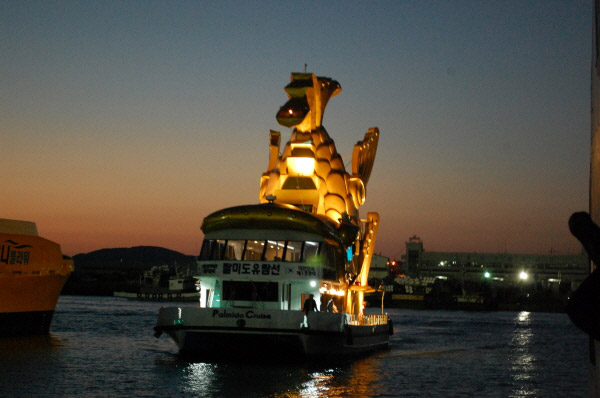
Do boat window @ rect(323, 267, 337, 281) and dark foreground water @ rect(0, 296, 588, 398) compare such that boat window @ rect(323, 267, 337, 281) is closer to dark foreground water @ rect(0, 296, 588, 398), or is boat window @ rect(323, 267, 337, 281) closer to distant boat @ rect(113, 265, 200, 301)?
dark foreground water @ rect(0, 296, 588, 398)

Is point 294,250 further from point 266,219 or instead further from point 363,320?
point 363,320

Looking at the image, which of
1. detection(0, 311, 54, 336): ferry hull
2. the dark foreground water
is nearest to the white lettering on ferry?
the dark foreground water

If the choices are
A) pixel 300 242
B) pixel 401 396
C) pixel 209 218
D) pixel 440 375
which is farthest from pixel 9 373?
pixel 440 375

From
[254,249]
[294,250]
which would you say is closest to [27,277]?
[254,249]

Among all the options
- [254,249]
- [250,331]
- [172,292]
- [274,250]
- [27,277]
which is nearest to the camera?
[250,331]

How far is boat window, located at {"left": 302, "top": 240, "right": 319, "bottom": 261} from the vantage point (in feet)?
94.5

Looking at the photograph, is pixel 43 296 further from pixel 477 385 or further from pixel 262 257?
pixel 477 385

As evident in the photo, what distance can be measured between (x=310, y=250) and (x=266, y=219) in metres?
2.36

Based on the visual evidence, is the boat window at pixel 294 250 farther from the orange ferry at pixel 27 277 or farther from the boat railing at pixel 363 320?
the orange ferry at pixel 27 277

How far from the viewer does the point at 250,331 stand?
26375 mm

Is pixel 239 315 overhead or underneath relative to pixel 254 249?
underneath

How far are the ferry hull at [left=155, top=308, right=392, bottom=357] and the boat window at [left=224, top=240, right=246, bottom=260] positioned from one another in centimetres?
289

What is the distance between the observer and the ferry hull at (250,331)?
2639 centimetres

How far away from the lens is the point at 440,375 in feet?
98.1
